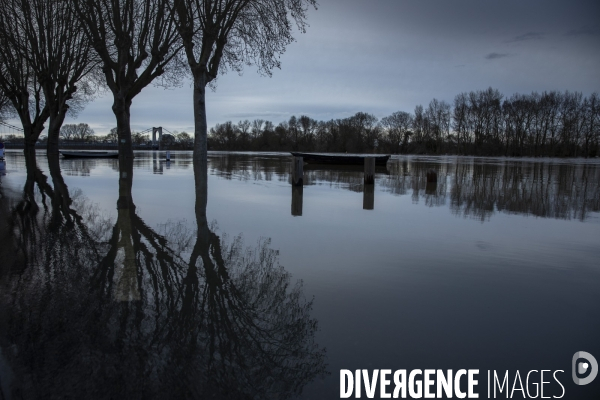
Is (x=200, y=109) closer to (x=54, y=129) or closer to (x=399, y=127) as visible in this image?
(x=54, y=129)

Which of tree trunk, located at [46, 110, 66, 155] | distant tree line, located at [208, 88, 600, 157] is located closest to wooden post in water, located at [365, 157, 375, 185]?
tree trunk, located at [46, 110, 66, 155]

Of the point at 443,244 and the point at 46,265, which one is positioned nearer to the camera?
the point at 46,265

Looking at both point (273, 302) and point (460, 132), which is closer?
point (273, 302)

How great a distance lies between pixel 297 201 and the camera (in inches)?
393

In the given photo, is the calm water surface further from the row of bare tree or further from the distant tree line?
the distant tree line

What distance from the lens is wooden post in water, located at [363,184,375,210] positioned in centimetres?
949

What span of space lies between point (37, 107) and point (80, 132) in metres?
139

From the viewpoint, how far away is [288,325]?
3033mm

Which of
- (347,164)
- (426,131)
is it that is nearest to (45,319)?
(347,164)

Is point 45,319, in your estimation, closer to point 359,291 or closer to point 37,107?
point 359,291

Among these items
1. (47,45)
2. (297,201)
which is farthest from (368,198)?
(47,45)

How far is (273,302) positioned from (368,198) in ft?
25.6

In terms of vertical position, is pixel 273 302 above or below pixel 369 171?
below

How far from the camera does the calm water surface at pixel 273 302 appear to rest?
241 centimetres
